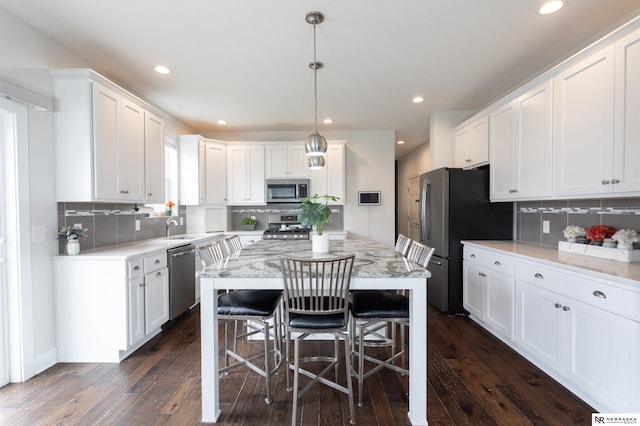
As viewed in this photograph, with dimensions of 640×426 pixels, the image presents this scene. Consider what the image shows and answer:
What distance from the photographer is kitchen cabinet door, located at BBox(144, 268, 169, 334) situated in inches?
108

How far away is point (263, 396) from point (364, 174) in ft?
13.2

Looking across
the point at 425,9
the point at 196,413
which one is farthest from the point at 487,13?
the point at 196,413

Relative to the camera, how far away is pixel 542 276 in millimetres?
2217

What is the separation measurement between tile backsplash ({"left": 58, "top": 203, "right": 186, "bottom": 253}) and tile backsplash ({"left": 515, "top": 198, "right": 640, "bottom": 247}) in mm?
4514

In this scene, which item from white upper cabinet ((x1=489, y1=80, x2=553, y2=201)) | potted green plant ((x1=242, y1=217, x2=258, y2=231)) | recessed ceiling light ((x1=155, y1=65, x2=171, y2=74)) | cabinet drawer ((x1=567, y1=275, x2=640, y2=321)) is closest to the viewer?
cabinet drawer ((x1=567, y1=275, x2=640, y2=321))

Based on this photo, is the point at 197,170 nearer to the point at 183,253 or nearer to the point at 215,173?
the point at 215,173

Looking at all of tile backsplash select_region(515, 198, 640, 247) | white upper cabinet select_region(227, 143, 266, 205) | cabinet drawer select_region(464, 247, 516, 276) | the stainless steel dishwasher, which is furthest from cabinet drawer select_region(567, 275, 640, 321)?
white upper cabinet select_region(227, 143, 266, 205)

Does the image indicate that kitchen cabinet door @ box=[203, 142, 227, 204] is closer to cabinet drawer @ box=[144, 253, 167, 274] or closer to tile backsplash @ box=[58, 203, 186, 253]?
tile backsplash @ box=[58, 203, 186, 253]

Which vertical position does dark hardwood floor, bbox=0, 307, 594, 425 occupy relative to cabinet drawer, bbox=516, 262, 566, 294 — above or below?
below

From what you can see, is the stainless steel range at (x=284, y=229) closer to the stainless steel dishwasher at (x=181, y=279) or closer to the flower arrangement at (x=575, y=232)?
the stainless steel dishwasher at (x=181, y=279)

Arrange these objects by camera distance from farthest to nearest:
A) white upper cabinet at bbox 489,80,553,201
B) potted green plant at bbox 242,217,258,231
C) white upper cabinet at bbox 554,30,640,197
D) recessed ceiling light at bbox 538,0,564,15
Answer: potted green plant at bbox 242,217,258,231 < white upper cabinet at bbox 489,80,553,201 < recessed ceiling light at bbox 538,0,564,15 < white upper cabinet at bbox 554,30,640,197

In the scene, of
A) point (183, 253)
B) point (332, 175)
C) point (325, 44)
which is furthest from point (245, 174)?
point (325, 44)

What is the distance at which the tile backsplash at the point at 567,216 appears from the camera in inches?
87.0

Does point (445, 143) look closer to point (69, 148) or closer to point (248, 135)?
point (248, 135)
